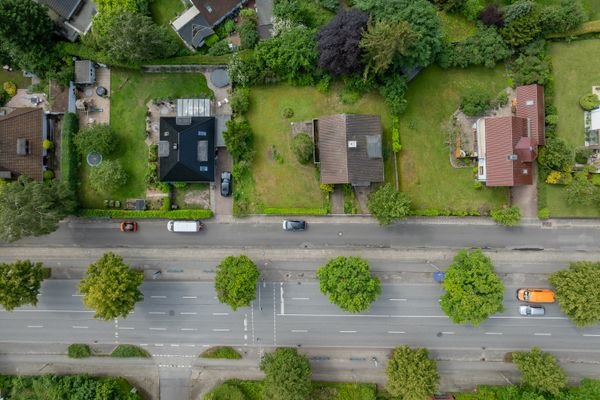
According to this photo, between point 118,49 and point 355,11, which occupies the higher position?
point 355,11

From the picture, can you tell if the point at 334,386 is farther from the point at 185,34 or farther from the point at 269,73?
the point at 185,34

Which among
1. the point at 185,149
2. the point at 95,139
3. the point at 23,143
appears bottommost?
the point at 185,149

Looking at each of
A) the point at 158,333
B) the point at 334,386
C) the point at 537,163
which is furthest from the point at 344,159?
the point at 158,333

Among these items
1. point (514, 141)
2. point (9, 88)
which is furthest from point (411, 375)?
point (9, 88)

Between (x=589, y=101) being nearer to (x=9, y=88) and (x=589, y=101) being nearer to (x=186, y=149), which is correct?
(x=186, y=149)

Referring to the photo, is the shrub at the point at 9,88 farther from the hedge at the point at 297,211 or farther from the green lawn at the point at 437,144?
the green lawn at the point at 437,144

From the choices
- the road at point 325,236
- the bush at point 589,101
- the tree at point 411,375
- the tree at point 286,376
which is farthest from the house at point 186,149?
the bush at point 589,101
